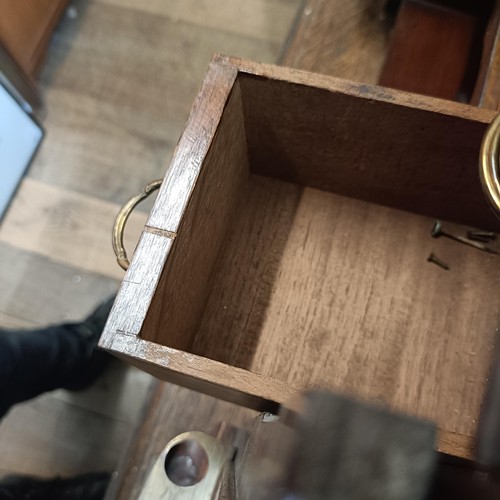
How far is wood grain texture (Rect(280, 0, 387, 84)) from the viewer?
26.6 inches

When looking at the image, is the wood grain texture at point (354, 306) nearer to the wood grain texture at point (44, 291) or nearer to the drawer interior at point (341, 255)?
the drawer interior at point (341, 255)

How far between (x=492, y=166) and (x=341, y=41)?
37 centimetres

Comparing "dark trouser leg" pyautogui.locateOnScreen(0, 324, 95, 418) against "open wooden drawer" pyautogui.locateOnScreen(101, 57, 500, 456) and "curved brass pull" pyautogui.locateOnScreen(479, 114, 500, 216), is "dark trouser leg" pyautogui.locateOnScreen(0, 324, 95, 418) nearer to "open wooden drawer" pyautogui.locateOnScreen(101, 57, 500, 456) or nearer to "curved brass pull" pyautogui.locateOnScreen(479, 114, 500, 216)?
"open wooden drawer" pyautogui.locateOnScreen(101, 57, 500, 456)

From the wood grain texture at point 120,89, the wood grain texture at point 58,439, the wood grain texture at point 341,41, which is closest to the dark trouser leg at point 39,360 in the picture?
the wood grain texture at point 58,439

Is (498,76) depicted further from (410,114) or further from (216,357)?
(216,357)

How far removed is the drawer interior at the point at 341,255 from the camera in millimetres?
533

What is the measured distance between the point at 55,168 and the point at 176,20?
39cm

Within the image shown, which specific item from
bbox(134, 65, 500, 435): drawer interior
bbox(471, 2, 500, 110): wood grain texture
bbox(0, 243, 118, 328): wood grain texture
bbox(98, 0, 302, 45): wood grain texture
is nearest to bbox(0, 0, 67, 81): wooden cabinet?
bbox(98, 0, 302, 45): wood grain texture

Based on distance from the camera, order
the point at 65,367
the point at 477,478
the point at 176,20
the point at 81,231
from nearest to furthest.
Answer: the point at 477,478
the point at 65,367
the point at 81,231
the point at 176,20

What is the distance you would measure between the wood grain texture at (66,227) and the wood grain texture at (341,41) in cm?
45

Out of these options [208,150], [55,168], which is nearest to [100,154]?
[55,168]

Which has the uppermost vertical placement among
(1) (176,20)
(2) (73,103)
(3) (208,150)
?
(1) (176,20)

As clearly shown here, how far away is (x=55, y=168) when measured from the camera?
1.06m

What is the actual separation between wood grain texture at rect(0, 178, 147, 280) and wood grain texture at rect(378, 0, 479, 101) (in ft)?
1.72
